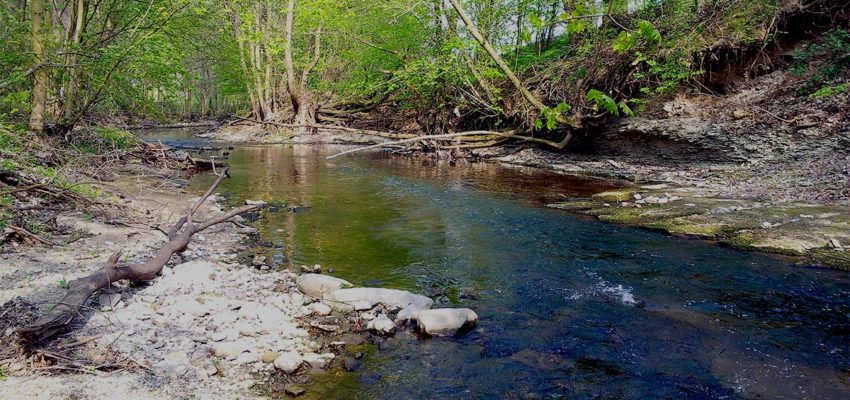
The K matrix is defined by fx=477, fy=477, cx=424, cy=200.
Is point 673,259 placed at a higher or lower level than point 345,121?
lower

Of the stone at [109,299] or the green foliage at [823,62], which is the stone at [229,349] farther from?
the green foliage at [823,62]

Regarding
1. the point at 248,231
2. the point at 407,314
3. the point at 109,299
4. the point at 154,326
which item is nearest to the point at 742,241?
the point at 407,314

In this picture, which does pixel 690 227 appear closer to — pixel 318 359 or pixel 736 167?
pixel 736 167

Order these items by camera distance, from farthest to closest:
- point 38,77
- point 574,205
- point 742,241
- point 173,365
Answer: point 574,205 → point 38,77 → point 742,241 → point 173,365

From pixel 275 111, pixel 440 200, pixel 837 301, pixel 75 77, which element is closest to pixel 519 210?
pixel 440 200

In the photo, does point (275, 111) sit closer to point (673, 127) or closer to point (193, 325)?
point (673, 127)

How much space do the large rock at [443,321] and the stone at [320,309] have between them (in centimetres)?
100

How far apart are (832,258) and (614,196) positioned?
15.9 feet

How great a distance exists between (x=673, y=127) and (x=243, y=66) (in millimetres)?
27452

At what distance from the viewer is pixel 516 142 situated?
19.2 metres

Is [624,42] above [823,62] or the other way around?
the other way around

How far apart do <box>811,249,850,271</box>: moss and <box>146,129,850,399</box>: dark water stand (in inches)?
8.8

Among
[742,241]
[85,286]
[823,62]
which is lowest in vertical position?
[742,241]

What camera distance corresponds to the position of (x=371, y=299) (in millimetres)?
5340
